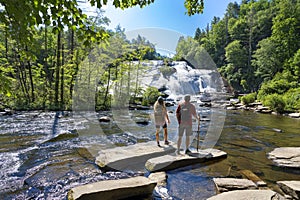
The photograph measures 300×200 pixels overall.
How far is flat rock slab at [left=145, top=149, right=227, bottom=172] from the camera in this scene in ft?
19.2

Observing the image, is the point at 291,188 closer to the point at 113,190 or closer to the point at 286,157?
the point at 286,157

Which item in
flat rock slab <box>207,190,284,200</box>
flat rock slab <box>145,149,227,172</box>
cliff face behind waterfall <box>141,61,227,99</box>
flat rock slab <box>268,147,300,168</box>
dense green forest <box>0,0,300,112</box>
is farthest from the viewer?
cliff face behind waterfall <box>141,61,227,99</box>

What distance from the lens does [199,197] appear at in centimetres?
446

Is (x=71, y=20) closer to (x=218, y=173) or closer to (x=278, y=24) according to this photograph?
(x=218, y=173)

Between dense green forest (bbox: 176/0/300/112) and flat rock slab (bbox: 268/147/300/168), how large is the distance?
16206 mm

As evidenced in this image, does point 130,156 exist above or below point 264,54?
below

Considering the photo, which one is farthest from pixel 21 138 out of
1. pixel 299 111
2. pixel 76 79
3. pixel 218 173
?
pixel 299 111

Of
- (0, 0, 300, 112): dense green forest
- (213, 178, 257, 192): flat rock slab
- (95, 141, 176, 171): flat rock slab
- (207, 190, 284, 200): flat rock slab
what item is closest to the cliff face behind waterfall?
(0, 0, 300, 112): dense green forest

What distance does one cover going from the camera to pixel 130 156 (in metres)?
6.27

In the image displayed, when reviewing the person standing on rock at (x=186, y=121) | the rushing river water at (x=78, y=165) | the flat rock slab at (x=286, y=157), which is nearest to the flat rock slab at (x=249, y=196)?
the rushing river water at (x=78, y=165)

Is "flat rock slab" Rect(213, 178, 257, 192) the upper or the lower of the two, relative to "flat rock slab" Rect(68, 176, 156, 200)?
lower

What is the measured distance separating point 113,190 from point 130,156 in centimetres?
228

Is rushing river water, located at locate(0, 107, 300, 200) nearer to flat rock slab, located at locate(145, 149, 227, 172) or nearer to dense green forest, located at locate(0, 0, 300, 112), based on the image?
flat rock slab, located at locate(145, 149, 227, 172)

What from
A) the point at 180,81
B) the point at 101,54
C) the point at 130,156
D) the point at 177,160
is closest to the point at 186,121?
the point at 177,160
